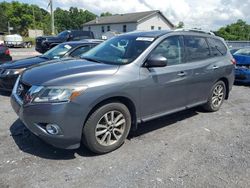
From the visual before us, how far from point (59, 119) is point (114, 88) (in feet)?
2.78

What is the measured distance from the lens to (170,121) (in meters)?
5.23

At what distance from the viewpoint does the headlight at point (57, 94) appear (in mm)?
3262

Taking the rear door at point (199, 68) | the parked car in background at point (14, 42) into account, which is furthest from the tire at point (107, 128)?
the parked car in background at point (14, 42)

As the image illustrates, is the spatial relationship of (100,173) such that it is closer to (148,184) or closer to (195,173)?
(148,184)

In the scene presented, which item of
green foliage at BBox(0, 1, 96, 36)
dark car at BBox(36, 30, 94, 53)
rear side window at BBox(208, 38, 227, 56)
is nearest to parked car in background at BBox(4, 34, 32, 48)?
dark car at BBox(36, 30, 94, 53)

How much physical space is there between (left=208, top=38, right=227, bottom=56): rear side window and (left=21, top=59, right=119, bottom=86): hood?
8.77 feet

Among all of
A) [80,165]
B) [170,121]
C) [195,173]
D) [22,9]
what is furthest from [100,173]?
[22,9]

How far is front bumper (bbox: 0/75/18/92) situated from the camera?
6338 mm

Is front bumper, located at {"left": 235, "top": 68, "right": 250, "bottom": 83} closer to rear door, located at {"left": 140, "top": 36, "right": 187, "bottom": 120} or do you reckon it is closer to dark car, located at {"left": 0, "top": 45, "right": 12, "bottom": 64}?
rear door, located at {"left": 140, "top": 36, "right": 187, "bottom": 120}

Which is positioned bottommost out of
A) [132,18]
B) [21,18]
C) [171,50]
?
[171,50]

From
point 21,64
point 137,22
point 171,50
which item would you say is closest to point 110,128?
point 171,50

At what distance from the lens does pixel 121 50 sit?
4.38 metres

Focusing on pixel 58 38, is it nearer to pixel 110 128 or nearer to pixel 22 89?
pixel 22 89

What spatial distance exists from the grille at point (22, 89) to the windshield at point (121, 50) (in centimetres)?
118
